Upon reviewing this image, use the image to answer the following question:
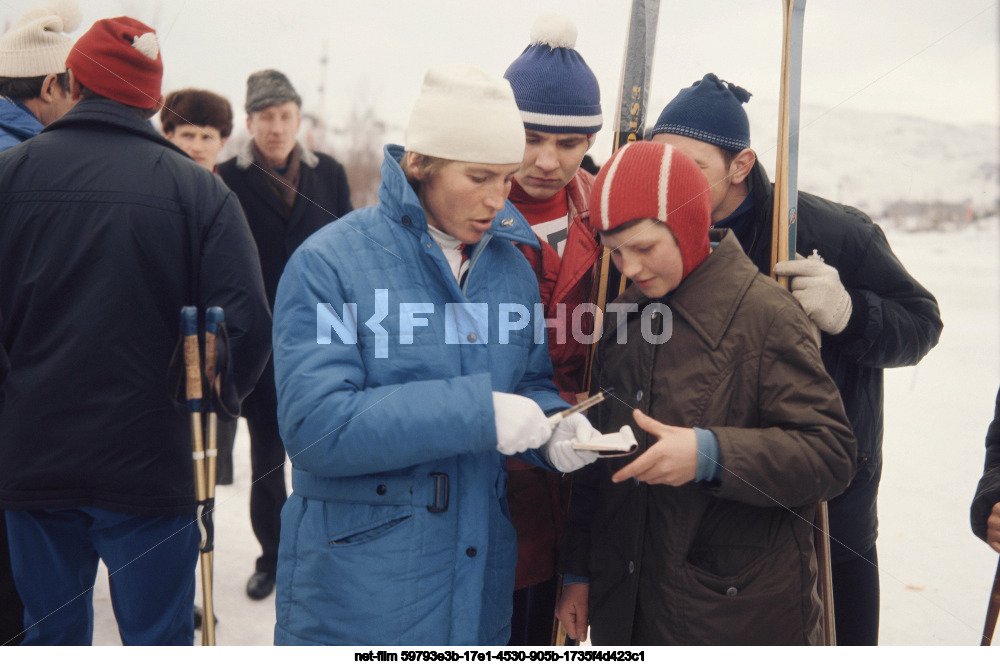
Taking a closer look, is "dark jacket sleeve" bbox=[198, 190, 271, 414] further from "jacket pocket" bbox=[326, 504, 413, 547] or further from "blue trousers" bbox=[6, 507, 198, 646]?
"jacket pocket" bbox=[326, 504, 413, 547]

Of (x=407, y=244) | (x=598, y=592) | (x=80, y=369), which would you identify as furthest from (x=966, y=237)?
(x=80, y=369)

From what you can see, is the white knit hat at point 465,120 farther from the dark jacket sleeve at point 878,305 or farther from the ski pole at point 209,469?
the dark jacket sleeve at point 878,305

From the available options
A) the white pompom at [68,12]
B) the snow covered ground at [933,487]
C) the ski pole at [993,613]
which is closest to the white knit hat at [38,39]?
the white pompom at [68,12]

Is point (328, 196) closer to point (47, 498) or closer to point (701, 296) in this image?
point (47, 498)

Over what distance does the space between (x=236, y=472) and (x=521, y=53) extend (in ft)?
6.08

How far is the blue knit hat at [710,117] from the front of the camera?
145 centimetres

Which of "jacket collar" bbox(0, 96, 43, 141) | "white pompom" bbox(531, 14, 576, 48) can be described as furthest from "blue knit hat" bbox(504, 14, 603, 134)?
"jacket collar" bbox(0, 96, 43, 141)

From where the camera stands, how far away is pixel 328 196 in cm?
229

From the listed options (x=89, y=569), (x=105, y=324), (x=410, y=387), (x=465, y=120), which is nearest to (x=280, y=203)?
(x=105, y=324)

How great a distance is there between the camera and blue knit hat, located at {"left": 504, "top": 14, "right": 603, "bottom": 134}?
4.97ft

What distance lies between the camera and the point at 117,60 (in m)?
1.40

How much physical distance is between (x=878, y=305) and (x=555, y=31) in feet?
2.86

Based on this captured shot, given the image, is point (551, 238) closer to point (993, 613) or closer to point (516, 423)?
point (516, 423)

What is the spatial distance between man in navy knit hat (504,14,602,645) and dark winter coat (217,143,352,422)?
0.89 metres
